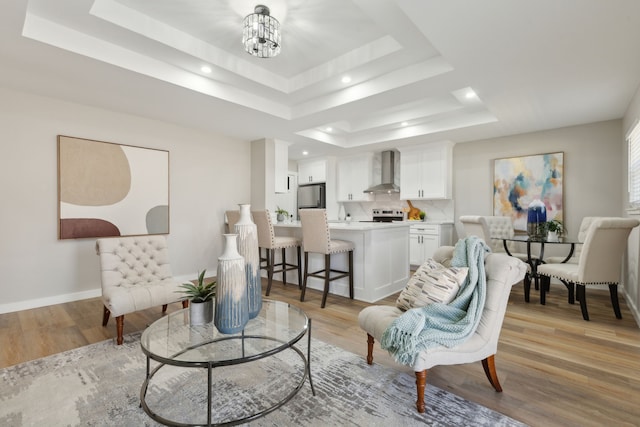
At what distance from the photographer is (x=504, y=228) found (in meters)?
4.71

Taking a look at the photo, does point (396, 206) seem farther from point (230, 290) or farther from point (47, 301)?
point (47, 301)

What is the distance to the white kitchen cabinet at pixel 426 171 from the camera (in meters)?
5.55

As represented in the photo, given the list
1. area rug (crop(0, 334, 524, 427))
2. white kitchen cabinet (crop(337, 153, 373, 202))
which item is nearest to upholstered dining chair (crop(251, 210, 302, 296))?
area rug (crop(0, 334, 524, 427))

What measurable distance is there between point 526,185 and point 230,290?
5.00m

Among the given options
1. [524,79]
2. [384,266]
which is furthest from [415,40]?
[384,266]

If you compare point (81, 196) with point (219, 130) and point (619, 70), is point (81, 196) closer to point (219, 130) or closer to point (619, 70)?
point (219, 130)

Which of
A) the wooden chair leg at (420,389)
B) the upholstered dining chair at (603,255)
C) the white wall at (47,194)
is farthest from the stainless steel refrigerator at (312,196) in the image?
the wooden chair leg at (420,389)

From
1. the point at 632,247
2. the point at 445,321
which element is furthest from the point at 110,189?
the point at 632,247

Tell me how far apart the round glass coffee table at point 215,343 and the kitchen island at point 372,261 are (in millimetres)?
1799

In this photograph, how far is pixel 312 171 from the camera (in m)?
7.27

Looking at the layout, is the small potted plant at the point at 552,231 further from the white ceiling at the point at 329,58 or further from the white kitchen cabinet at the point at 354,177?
the white kitchen cabinet at the point at 354,177

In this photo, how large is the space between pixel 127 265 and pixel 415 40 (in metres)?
3.29

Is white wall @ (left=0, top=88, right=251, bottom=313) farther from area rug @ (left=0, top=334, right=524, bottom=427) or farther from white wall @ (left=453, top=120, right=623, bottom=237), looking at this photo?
white wall @ (left=453, top=120, right=623, bottom=237)

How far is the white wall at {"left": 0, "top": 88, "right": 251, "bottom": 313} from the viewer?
10.8 feet
